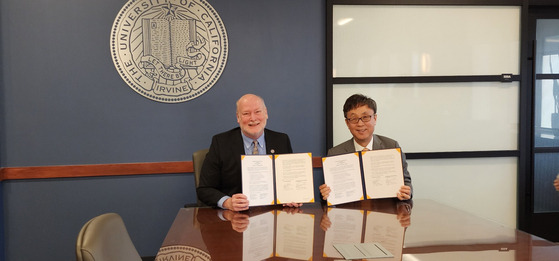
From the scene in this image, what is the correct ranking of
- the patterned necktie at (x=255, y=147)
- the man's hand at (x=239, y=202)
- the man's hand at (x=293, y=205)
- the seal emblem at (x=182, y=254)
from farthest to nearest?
the patterned necktie at (x=255, y=147)
the man's hand at (x=293, y=205)
the man's hand at (x=239, y=202)
the seal emblem at (x=182, y=254)

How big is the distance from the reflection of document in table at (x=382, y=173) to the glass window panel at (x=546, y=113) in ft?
7.74

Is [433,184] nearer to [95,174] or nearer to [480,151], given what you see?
[480,151]

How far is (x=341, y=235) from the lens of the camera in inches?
75.5

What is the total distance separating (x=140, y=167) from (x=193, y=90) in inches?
30.5

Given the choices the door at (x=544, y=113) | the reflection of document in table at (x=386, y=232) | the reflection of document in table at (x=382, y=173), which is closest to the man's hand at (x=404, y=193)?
the reflection of document in table at (x=382, y=173)

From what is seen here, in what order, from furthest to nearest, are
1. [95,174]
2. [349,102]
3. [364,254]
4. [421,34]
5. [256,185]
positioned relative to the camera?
[421,34]
[95,174]
[349,102]
[256,185]
[364,254]

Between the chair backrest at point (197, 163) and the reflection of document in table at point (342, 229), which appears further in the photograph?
the chair backrest at point (197, 163)

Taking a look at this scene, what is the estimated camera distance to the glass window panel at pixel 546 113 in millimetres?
4176

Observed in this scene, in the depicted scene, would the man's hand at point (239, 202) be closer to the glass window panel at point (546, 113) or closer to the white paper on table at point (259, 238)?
the white paper on table at point (259, 238)

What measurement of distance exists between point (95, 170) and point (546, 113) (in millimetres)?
4028

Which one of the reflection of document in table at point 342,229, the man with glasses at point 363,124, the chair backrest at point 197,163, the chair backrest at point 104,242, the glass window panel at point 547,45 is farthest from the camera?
the glass window panel at point 547,45

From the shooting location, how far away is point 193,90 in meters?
3.80

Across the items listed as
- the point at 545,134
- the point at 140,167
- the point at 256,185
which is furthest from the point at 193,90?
the point at 545,134

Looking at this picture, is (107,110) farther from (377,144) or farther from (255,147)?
(377,144)
